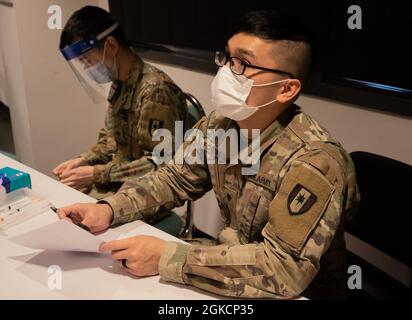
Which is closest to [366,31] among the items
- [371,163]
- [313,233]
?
[371,163]

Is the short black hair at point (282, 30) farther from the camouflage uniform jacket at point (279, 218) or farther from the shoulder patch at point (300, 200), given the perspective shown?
the shoulder patch at point (300, 200)

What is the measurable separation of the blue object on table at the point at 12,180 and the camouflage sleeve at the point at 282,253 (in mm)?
570

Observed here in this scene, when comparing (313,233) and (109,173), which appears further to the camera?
(109,173)

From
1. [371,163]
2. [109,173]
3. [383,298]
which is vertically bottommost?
[383,298]

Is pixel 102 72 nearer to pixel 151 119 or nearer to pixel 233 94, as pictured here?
pixel 151 119

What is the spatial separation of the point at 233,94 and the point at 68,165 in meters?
0.91

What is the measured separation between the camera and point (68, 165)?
1681 mm

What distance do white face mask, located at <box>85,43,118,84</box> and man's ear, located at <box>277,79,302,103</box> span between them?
0.82 m

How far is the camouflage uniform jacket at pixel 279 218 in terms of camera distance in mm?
859

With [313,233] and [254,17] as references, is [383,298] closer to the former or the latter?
[313,233]

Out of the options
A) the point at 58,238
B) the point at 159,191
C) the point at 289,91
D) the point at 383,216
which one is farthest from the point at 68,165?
the point at 383,216
